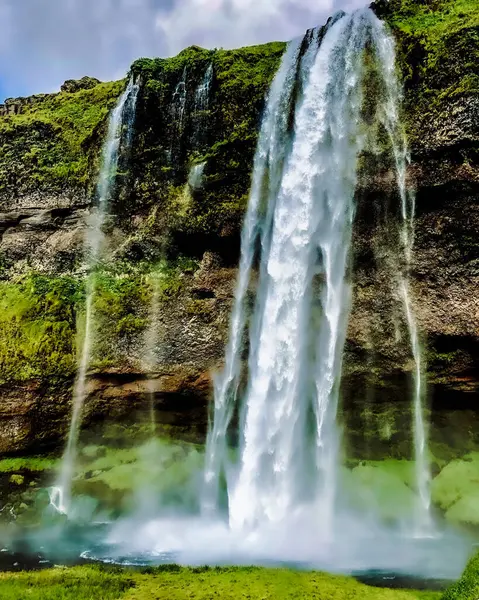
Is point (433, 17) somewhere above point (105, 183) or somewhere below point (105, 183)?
above

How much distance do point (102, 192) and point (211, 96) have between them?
21.2 feet

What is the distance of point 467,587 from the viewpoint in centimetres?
1048

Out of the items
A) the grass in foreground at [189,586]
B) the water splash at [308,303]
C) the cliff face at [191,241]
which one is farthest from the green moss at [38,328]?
the grass in foreground at [189,586]

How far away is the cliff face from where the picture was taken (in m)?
19.1

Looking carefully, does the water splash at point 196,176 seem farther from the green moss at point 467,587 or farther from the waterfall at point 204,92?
the green moss at point 467,587

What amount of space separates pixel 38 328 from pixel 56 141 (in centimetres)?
1064

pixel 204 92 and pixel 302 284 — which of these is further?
pixel 204 92

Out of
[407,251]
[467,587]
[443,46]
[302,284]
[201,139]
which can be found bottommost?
[467,587]

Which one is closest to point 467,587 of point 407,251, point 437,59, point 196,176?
point 407,251

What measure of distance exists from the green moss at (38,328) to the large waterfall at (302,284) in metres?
6.91

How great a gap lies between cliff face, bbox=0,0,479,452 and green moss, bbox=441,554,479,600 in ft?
30.7

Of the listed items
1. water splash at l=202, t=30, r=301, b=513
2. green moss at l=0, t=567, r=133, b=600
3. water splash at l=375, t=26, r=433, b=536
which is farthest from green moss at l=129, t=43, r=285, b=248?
green moss at l=0, t=567, r=133, b=600

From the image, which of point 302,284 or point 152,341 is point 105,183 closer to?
point 152,341

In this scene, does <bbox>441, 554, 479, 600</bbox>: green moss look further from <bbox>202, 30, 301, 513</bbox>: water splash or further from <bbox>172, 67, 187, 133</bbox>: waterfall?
<bbox>172, 67, 187, 133</bbox>: waterfall
